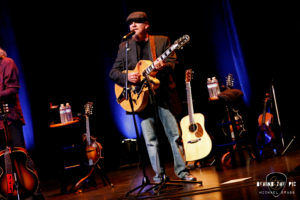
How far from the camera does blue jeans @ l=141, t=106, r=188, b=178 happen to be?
3631 millimetres

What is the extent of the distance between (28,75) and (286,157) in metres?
5.15

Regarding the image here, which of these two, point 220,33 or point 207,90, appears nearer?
point 207,90

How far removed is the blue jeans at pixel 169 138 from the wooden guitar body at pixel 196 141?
106cm

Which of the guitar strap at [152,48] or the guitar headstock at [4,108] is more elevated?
the guitar strap at [152,48]

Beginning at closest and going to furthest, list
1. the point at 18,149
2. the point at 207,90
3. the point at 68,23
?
1. the point at 18,149
2. the point at 207,90
3. the point at 68,23

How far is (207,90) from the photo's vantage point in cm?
603

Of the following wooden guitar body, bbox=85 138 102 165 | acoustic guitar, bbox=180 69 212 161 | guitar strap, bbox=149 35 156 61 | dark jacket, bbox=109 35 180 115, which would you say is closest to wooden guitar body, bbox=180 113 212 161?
acoustic guitar, bbox=180 69 212 161

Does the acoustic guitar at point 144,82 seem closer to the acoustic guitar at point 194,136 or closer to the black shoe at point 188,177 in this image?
the black shoe at point 188,177

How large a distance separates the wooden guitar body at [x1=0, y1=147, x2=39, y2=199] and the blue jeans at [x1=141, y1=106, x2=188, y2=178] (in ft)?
4.77

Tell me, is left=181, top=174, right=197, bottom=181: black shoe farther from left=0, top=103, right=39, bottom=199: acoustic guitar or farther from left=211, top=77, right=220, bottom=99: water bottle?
left=211, top=77, right=220, bottom=99: water bottle

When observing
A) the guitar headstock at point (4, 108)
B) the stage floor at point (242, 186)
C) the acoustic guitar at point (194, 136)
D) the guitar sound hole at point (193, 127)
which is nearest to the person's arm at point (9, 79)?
the guitar headstock at point (4, 108)

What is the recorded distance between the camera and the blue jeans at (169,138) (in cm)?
363

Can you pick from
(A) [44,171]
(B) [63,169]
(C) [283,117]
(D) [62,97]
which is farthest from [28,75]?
(C) [283,117]

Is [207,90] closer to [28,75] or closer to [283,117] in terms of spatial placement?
[283,117]
